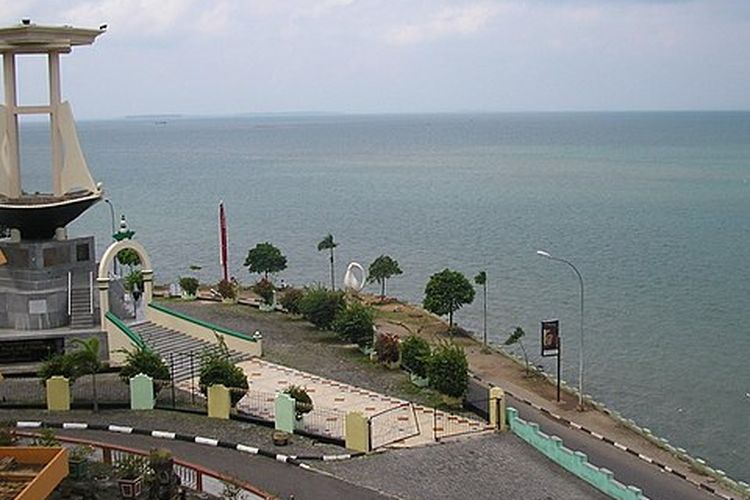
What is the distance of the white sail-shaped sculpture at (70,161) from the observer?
34562mm

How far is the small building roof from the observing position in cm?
3303

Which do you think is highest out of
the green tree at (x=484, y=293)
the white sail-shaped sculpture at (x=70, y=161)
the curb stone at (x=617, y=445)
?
the white sail-shaped sculpture at (x=70, y=161)

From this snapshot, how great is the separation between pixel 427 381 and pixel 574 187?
95857 mm

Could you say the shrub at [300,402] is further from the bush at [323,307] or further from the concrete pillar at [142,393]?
the bush at [323,307]

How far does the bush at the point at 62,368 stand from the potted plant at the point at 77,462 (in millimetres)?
6418

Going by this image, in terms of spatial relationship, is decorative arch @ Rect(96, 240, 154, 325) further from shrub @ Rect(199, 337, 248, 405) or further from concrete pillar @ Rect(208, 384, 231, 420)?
concrete pillar @ Rect(208, 384, 231, 420)

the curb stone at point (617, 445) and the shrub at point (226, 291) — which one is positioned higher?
the shrub at point (226, 291)

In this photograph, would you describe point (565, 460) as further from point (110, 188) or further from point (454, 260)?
point (110, 188)

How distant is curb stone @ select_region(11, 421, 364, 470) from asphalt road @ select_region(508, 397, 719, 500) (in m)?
6.87

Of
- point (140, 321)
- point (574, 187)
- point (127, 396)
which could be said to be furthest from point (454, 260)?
point (574, 187)

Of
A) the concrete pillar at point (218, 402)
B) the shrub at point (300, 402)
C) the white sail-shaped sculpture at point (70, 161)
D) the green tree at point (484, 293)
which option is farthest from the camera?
the green tree at point (484, 293)

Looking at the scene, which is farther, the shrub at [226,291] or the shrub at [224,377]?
the shrub at [226,291]

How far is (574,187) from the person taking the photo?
124938 millimetres

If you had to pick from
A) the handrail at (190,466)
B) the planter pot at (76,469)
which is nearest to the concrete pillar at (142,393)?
the handrail at (190,466)
